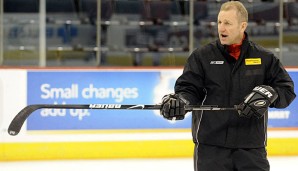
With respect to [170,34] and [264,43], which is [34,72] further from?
[264,43]

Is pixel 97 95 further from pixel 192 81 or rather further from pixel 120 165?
pixel 192 81

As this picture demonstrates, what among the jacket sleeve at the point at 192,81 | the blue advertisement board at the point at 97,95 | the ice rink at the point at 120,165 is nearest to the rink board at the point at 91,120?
the blue advertisement board at the point at 97,95

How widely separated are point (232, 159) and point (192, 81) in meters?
0.35

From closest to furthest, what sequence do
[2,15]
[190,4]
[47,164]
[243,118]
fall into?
1. [243,118]
2. [47,164]
3. [2,15]
4. [190,4]

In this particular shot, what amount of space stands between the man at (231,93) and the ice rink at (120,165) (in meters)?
2.74

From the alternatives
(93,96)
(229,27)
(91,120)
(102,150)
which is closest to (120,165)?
(102,150)

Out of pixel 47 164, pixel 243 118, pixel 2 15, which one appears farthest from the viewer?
pixel 2 15

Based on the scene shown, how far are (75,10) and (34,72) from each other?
10.9ft

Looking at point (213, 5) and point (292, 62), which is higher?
point (213, 5)

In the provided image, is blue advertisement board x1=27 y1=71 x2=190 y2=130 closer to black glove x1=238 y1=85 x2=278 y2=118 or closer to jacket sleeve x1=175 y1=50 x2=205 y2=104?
jacket sleeve x1=175 y1=50 x2=205 y2=104

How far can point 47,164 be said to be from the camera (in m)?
5.45

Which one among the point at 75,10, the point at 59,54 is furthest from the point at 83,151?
the point at 75,10

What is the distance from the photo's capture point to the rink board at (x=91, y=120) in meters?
5.61

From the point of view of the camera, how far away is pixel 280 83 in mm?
2545
